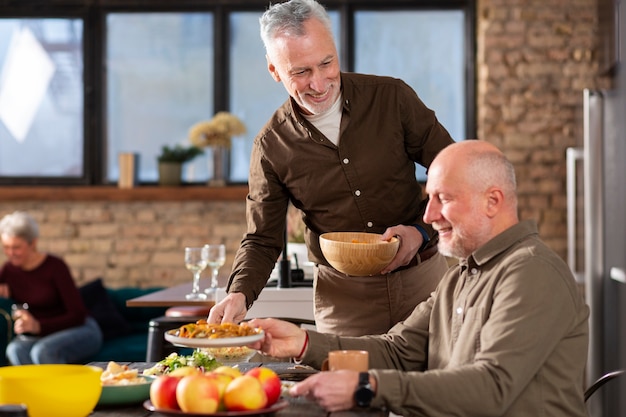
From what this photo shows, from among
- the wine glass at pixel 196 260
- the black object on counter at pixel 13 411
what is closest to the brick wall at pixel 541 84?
the wine glass at pixel 196 260

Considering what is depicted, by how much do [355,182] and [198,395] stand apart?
1.28m

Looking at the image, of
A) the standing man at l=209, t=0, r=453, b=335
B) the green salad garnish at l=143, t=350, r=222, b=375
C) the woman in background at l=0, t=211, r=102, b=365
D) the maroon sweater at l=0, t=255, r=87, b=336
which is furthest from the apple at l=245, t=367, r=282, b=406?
the maroon sweater at l=0, t=255, r=87, b=336

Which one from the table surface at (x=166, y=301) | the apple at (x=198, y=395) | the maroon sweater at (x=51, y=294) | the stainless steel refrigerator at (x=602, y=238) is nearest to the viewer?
the apple at (x=198, y=395)

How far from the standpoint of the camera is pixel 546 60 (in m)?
6.75

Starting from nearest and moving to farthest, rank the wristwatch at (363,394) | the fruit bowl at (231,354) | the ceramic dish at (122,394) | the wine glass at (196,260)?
1. the wristwatch at (363,394)
2. the ceramic dish at (122,394)
3. the fruit bowl at (231,354)
4. the wine glass at (196,260)

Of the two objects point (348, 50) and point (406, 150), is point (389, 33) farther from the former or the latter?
point (406, 150)

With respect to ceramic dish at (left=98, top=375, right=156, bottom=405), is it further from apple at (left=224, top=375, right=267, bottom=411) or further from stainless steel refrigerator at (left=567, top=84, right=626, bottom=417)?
stainless steel refrigerator at (left=567, top=84, right=626, bottom=417)

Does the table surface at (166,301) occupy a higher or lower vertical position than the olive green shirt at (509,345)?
lower

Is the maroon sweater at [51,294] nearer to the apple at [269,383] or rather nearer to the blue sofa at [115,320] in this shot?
the blue sofa at [115,320]

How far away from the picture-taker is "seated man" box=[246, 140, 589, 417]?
2.01 meters

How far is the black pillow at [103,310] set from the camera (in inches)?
260

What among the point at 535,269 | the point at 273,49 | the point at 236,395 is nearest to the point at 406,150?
the point at 273,49

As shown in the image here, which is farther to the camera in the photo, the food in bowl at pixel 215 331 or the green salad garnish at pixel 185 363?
the green salad garnish at pixel 185 363

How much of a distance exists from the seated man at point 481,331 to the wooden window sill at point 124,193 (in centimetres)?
459
